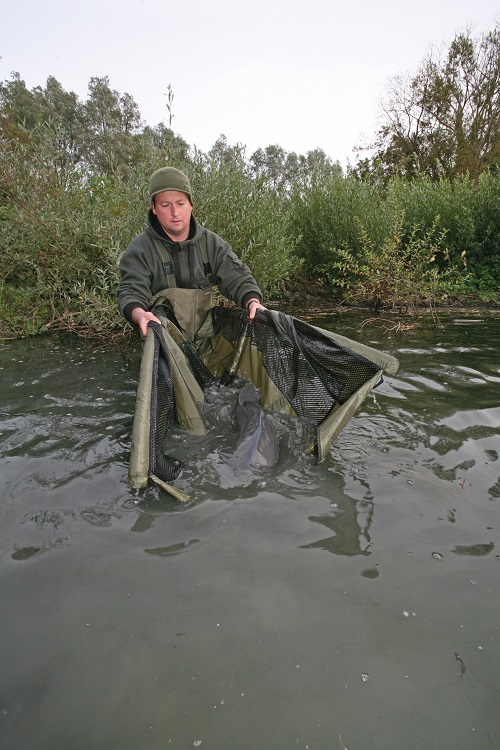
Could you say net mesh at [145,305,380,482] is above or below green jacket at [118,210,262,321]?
below

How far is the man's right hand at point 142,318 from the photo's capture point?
10.7 ft

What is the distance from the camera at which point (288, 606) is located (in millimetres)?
1787

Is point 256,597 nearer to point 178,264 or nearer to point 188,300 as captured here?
point 188,300

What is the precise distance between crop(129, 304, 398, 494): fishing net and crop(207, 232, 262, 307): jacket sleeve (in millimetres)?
221

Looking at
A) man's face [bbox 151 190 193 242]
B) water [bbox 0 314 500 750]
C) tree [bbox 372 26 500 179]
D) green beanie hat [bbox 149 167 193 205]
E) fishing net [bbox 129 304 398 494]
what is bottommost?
water [bbox 0 314 500 750]

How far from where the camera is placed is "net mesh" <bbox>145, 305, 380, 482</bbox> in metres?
3.14

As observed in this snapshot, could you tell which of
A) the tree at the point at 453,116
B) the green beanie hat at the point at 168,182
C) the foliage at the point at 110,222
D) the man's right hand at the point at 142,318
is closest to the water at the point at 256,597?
the man's right hand at the point at 142,318

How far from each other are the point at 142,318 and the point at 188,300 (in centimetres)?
85

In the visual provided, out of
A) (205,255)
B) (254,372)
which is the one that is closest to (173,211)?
(205,255)

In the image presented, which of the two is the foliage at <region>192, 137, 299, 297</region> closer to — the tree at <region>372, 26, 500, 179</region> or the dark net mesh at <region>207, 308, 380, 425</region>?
the dark net mesh at <region>207, 308, 380, 425</region>

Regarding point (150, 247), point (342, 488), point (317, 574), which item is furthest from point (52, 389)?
point (317, 574)

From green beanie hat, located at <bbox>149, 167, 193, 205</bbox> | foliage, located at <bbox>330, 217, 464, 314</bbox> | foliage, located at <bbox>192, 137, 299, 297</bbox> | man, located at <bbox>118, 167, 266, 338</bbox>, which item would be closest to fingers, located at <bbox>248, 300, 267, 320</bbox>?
man, located at <bbox>118, 167, 266, 338</bbox>

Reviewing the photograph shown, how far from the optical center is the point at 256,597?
1833 millimetres

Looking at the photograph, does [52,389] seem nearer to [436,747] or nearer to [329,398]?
[329,398]
